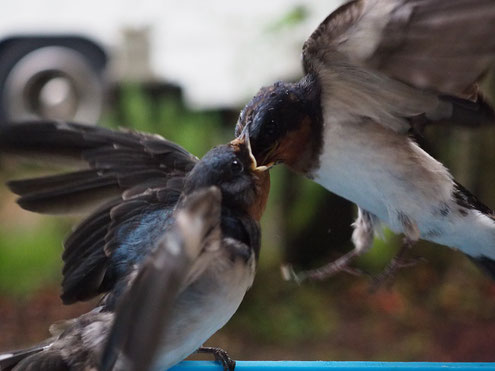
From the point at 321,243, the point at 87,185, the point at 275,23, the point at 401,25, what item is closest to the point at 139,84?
the point at 275,23

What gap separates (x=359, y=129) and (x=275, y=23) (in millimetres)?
2359

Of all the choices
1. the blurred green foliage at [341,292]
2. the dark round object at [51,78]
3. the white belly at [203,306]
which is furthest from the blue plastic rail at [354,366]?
the dark round object at [51,78]

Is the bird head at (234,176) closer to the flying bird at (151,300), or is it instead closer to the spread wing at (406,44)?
the flying bird at (151,300)

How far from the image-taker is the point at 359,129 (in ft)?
5.34

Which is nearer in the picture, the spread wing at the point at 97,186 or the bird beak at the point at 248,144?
the bird beak at the point at 248,144

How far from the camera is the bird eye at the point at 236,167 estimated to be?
1.38 meters

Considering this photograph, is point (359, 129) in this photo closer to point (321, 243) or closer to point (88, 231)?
point (88, 231)

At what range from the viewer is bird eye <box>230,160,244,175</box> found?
4.51 ft

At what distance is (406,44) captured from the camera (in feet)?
4.67

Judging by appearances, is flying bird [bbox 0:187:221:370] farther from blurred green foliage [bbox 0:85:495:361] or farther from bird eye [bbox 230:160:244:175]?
blurred green foliage [bbox 0:85:495:361]

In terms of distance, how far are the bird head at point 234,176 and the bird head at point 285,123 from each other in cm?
9

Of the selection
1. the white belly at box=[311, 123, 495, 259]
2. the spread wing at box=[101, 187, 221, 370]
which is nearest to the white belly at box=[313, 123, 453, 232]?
the white belly at box=[311, 123, 495, 259]

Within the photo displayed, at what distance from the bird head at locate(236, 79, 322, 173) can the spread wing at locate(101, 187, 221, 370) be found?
1.23ft

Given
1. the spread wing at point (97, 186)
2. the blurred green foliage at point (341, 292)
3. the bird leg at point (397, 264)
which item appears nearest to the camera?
the spread wing at point (97, 186)
